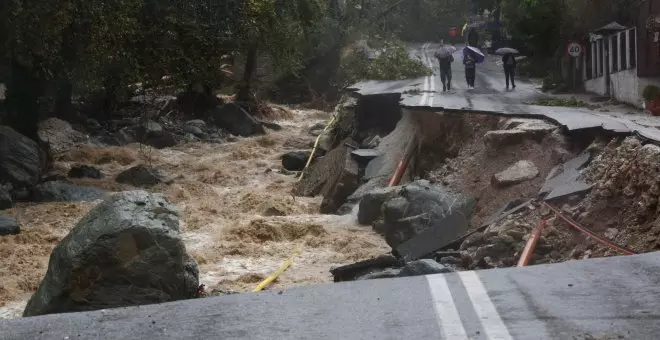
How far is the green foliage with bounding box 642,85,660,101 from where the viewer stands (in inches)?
829

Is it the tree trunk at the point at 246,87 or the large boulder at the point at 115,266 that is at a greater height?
the large boulder at the point at 115,266

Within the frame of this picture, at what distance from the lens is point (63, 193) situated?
745 inches

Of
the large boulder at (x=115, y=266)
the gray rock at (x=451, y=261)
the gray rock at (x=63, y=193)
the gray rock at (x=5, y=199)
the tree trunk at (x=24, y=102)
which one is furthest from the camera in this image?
the tree trunk at (x=24, y=102)

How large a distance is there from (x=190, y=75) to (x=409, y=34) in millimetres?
52244

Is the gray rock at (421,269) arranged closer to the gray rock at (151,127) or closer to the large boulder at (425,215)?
the large boulder at (425,215)

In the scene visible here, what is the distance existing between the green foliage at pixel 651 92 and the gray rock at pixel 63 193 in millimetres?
14260

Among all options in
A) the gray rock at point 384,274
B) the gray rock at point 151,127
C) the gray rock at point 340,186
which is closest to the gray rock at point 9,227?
the gray rock at point 340,186

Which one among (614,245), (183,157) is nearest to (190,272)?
(614,245)

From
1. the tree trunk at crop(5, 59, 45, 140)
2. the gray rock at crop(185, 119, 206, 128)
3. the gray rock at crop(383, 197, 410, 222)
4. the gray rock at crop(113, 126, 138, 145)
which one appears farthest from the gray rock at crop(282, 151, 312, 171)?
the gray rock at crop(383, 197, 410, 222)

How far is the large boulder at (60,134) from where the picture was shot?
88.2ft

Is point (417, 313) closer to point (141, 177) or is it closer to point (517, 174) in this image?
point (517, 174)

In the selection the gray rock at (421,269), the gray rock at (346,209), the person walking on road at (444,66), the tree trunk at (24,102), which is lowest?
the gray rock at (346,209)

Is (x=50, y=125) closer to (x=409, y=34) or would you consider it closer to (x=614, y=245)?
(x=614, y=245)

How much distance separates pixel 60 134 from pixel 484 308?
2466 centimetres
